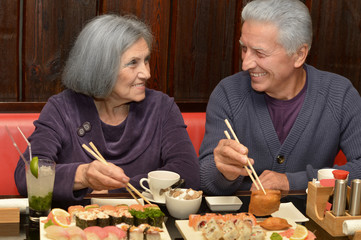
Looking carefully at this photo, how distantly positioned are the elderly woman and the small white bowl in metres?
0.34

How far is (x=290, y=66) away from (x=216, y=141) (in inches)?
21.3

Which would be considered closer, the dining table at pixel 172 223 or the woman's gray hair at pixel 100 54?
the dining table at pixel 172 223

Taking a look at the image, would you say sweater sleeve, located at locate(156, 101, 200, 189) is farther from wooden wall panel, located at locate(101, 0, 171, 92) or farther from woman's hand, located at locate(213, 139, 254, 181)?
wooden wall panel, located at locate(101, 0, 171, 92)

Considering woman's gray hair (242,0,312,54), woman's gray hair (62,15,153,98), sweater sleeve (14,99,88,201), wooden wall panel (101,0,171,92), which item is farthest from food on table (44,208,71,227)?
wooden wall panel (101,0,171,92)

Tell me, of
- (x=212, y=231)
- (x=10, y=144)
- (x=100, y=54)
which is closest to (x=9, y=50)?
(x=10, y=144)

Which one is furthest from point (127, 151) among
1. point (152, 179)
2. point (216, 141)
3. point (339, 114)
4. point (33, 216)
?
point (339, 114)

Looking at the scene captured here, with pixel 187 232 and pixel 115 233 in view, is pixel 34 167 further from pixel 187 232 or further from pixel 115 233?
pixel 187 232

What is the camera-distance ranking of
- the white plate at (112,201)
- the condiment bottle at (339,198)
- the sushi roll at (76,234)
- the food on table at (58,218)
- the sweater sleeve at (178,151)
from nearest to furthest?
1. the sushi roll at (76,234)
2. the food on table at (58,218)
3. the condiment bottle at (339,198)
4. the white plate at (112,201)
5. the sweater sleeve at (178,151)

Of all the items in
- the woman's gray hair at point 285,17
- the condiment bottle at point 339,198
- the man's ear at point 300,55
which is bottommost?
the condiment bottle at point 339,198

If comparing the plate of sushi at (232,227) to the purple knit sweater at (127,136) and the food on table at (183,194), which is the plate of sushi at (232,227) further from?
the purple knit sweater at (127,136)

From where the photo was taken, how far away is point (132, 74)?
2.51m

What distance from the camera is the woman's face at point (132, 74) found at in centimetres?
250

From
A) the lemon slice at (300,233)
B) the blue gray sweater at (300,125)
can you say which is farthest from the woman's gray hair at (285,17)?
the lemon slice at (300,233)

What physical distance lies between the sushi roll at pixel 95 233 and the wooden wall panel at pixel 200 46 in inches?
72.0
